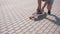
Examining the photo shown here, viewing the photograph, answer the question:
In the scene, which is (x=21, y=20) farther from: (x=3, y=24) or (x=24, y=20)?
(x=3, y=24)

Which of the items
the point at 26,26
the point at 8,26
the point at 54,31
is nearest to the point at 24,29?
the point at 26,26

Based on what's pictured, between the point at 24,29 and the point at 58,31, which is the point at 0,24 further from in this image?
the point at 58,31

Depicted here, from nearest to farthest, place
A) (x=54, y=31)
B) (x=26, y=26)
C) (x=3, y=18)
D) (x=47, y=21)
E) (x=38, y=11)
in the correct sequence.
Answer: (x=54, y=31) < (x=26, y=26) < (x=47, y=21) < (x=3, y=18) < (x=38, y=11)

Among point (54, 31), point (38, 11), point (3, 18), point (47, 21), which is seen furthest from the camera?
point (38, 11)

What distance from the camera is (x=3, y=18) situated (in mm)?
6152

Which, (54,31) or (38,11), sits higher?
(38,11)

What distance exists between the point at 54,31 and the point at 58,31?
5.3 inches

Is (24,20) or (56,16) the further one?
(56,16)

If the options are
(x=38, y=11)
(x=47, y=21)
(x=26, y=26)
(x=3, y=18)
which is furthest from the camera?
(x=38, y=11)

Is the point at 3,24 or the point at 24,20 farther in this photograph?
the point at 24,20

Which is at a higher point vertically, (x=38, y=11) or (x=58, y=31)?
(x=38, y=11)

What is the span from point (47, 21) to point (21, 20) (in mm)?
1027

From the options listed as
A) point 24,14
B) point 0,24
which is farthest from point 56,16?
point 0,24

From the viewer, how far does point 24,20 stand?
19.1ft
